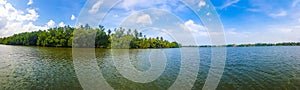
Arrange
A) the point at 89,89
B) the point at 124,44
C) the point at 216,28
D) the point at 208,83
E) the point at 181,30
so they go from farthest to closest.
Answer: the point at 124,44 < the point at 181,30 < the point at 208,83 < the point at 89,89 < the point at 216,28

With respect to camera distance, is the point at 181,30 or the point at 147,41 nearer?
the point at 181,30

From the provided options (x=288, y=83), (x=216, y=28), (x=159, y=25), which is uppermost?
(x=159, y=25)

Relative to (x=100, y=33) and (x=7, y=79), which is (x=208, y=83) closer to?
(x=7, y=79)

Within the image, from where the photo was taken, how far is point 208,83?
15.7 m

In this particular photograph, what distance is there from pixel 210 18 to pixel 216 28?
643mm

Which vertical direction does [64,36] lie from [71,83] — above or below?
above

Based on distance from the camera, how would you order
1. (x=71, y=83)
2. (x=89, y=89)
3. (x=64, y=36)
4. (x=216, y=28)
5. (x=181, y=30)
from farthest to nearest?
(x=64, y=36) < (x=181, y=30) < (x=71, y=83) < (x=89, y=89) < (x=216, y=28)

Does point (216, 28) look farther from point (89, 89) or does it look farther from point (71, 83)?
point (71, 83)

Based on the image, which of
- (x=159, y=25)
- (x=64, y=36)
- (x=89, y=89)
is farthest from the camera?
(x=64, y=36)

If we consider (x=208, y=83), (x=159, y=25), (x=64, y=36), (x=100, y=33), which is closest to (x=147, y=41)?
(x=100, y=33)

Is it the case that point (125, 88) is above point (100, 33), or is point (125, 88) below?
below

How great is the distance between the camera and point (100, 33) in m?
91.7

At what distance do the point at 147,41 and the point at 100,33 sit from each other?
94.5 feet

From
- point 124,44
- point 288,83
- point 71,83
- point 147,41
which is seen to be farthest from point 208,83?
point 147,41
